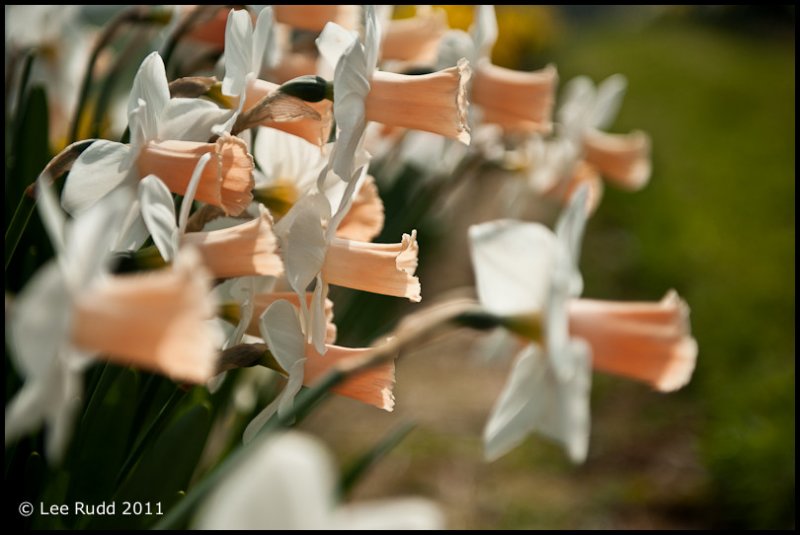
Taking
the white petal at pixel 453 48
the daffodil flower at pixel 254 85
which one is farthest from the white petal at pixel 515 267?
the white petal at pixel 453 48

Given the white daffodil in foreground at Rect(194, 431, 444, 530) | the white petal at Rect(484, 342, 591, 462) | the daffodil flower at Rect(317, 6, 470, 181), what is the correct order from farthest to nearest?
1. the daffodil flower at Rect(317, 6, 470, 181)
2. the white petal at Rect(484, 342, 591, 462)
3. the white daffodil in foreground at Rect(194, 431, 444, 530)

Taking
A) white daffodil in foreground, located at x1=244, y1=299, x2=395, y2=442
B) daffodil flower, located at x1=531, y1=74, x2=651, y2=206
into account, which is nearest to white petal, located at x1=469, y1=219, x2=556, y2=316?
white daffodil in foreground, located at x1=244, y1=299, x2=395, y2=442

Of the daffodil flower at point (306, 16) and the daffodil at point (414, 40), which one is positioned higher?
the daffodil flower at point (306, 16)

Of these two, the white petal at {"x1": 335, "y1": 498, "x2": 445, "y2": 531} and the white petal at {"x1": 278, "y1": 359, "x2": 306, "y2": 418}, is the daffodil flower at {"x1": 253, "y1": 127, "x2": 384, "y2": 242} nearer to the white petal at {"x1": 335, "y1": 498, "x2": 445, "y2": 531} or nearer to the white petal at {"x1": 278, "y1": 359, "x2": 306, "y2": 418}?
the white petal at {"x1": 278, "y1": 359, "x2": 306, "y2": 418}

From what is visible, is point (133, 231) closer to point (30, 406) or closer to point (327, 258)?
point (327, 258)

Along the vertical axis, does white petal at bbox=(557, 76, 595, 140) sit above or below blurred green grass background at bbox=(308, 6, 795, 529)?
above

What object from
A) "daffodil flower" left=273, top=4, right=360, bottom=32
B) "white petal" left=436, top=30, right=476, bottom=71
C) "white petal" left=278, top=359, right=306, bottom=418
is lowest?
"white petal" left=278, top=359, right=306, bottom=418

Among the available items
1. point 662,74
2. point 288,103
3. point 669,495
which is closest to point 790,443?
point 669,495

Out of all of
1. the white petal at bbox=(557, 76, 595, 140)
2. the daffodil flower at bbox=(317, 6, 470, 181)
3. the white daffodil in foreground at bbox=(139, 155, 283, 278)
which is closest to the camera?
the white daffodil in foreground at bbox=(139, 155, 283, 278)

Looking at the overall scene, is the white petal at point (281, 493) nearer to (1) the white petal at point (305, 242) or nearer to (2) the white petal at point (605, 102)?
(1) the white petal at point (305, 242)
